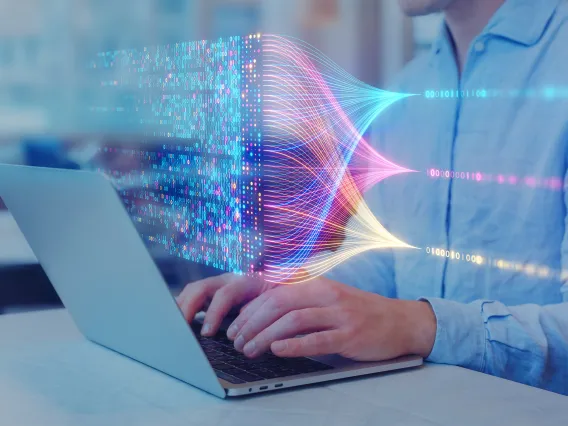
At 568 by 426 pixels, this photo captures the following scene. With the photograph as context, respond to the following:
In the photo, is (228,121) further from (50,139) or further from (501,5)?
(50,139)

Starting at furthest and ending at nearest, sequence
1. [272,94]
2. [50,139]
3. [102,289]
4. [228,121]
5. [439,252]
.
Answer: [50,139], [439,252], [272,94], [228,121], [102,289]

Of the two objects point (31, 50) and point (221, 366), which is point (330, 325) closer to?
point (221, 366)

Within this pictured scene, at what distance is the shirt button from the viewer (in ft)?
4.22

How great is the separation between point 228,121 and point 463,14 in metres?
0.50

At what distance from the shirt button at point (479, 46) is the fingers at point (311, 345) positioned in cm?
61

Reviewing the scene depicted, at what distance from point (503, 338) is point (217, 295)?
391mm

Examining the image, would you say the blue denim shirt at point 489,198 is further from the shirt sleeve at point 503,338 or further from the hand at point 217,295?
the hand at point 217,295

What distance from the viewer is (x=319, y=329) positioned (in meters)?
0.93

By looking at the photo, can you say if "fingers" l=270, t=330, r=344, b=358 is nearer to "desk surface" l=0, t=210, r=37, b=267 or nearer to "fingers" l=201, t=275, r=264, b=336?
"fingers" l=201, t=275, r=264, b=336

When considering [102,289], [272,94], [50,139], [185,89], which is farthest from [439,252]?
[50,139]

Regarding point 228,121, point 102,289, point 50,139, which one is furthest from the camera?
point 50,139

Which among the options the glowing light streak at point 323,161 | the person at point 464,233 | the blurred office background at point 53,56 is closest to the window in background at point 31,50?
the blurred office background at point 53,56

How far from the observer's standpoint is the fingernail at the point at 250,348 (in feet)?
2.97

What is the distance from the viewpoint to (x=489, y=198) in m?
1.27
